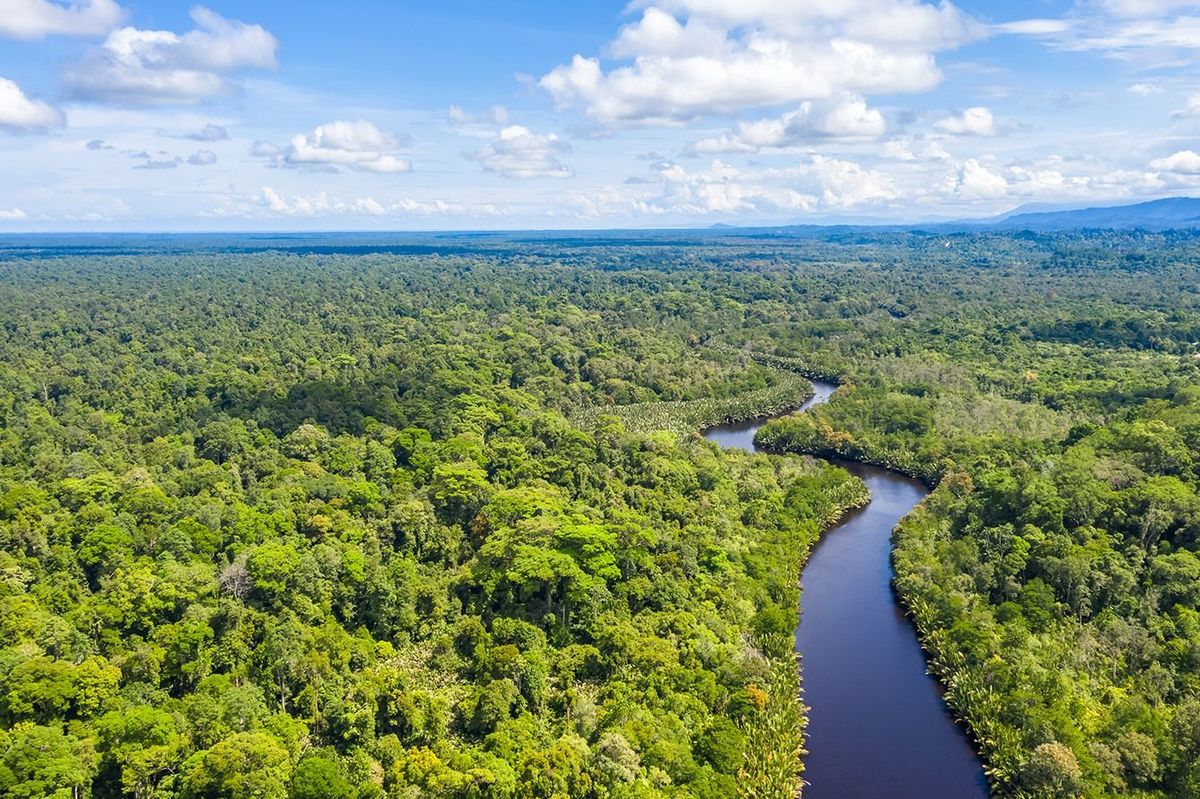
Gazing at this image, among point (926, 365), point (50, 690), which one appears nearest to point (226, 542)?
point (50, 690)

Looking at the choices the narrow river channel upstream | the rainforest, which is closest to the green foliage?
the rainforest

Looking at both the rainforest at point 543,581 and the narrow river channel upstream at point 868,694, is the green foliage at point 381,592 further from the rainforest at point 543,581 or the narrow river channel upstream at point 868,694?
the narrow river channel upstream at point 868,694

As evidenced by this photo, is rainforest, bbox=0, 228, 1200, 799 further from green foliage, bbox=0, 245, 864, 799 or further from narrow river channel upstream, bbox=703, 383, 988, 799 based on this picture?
narrow river channel upstream, bbox=703, 383, 988, 799

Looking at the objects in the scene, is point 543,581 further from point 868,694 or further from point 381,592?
point 868,694

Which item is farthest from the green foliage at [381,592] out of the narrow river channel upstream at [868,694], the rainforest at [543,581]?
the narrow river channel upstream at [868,694]

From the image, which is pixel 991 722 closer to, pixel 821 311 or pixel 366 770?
pixel 366 770

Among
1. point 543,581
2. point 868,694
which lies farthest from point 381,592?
point 868,694
